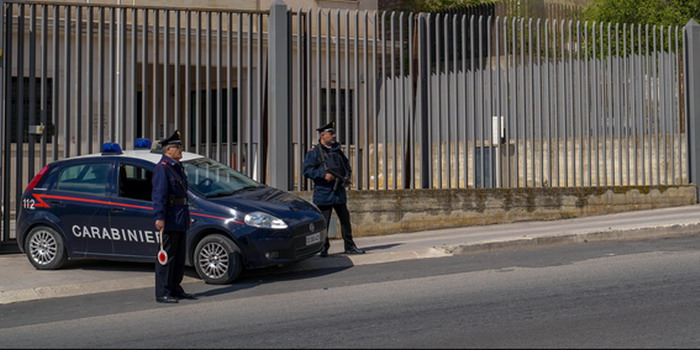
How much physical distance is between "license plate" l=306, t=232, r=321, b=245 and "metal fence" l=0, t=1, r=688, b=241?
127 inches

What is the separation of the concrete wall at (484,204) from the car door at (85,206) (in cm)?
385

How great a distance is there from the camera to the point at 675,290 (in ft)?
26.3

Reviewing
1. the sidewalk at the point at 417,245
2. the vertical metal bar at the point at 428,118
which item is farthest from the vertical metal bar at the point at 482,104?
the sidewalk at the point at 417,245

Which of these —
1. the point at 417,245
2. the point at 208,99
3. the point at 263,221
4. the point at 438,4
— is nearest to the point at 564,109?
the point at 417,245

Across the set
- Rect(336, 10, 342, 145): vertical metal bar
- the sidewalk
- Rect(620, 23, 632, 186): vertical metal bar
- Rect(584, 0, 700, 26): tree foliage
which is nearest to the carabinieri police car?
the sidewalk

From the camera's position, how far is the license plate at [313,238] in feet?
31.6

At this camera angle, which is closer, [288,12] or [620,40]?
[288,12]

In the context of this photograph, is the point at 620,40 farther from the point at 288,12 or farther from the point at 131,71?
the point at 131,71

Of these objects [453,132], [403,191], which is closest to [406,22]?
[453,132]

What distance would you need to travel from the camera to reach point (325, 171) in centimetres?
1080

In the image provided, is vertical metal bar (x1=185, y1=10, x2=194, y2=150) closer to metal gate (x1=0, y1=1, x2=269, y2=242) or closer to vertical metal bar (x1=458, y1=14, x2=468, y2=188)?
metal gate (x1=0, y1=1, x2=269, y2=242)

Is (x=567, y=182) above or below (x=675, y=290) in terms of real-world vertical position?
above

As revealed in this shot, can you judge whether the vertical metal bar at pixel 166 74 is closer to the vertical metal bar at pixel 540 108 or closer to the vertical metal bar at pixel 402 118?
the vertical metal bar at pixel 402 118

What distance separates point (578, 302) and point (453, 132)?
6976 millimetres
